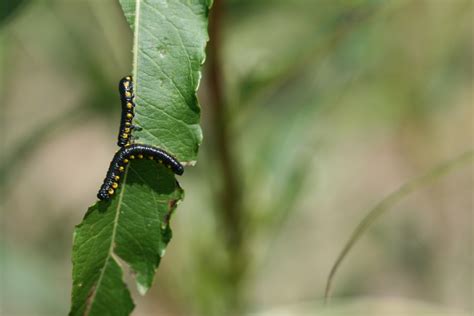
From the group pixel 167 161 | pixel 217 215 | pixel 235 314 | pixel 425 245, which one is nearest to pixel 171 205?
pixel 167 161

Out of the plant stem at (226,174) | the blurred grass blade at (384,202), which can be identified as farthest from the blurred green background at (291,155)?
the blurred grass blade at (384,202)

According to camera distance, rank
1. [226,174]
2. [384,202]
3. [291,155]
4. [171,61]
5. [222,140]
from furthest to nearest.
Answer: [291,155] < [226,174] < [222,140] < [384,202] < [171,61]

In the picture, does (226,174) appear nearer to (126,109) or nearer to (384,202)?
(384,202)

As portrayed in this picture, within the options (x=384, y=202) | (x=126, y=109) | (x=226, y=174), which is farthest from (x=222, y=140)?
(x=126, y=109)

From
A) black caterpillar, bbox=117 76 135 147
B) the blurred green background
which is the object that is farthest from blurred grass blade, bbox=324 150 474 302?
black caterpillar, bbox=117 76 135 147

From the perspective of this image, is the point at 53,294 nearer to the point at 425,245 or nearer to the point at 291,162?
the point at 291,162

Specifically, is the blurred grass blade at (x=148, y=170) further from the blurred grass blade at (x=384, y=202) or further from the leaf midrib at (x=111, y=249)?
the blurred grass blade at (x=384, y=202)
